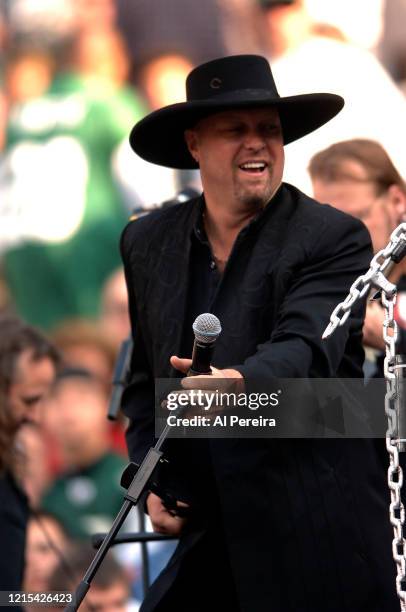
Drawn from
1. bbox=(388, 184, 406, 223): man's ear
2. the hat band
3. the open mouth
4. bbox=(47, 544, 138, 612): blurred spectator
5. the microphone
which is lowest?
the microphone

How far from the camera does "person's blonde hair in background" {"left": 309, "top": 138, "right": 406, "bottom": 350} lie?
548cm

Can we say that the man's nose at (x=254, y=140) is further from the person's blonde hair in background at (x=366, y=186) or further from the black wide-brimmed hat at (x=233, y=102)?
the person's blonde hair in background at (x=366, y=186)

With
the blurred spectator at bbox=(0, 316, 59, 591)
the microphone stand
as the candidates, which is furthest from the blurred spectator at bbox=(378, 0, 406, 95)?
the microphone stand

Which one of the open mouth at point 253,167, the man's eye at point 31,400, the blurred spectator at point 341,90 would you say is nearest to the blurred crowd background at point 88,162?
the blurred spectator at point 341,90

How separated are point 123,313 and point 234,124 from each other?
4018 mm

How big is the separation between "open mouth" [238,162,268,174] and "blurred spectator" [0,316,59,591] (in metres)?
1.69

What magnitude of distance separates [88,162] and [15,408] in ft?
10.1

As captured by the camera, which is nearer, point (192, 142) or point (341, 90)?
point (192, 142)

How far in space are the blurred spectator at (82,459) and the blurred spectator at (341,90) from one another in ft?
6.59

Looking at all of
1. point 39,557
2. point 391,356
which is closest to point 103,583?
point 39,557

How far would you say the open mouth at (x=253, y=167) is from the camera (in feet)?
14.5

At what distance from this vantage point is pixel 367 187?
550 cm

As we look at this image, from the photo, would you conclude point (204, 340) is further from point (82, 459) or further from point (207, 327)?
point (82, 459)

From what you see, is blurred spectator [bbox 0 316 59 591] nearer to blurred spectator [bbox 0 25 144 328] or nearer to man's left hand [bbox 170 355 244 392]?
man's left hand [bbox 170 355 244 392]
